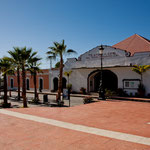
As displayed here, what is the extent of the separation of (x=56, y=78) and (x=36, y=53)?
12.4 meters

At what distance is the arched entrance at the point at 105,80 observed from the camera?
2308cm

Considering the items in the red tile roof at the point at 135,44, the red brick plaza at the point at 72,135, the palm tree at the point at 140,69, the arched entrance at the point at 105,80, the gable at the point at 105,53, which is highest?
the red tile roof at the point at 135,44

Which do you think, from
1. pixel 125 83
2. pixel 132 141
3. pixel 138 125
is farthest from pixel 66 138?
pixel 125 83

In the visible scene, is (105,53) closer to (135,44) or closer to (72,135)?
(135,44)

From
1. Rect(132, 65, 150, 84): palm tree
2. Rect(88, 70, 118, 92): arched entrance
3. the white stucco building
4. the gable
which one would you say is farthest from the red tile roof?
Rect(88, 70, 118, 92): arched entrance

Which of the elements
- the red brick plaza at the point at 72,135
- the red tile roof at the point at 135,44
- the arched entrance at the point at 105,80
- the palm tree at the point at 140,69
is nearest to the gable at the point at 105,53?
the red tile roof at the point at 135,44

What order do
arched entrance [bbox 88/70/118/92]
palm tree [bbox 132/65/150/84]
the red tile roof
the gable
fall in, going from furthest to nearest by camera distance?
arched entrance [bbox 88/70/118/92] < the red tile roof < the gable < palm tree [bbox 132/65/150/84]

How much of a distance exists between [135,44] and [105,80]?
6.36m

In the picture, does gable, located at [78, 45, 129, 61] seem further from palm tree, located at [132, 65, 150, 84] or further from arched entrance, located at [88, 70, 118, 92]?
palm tree, located at [132, 65, 150, 84]

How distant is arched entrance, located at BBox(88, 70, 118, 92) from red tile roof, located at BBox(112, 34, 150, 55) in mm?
4101

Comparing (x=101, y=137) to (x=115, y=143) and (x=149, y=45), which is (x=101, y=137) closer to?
(x=115, y=143)

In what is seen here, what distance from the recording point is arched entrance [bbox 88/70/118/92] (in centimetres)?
2308

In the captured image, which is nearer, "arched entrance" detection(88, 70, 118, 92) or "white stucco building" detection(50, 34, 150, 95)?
"white stucco building" detection(50, 34, 150, 95)

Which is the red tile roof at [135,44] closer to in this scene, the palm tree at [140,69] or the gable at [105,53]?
the gable at [105,53]
